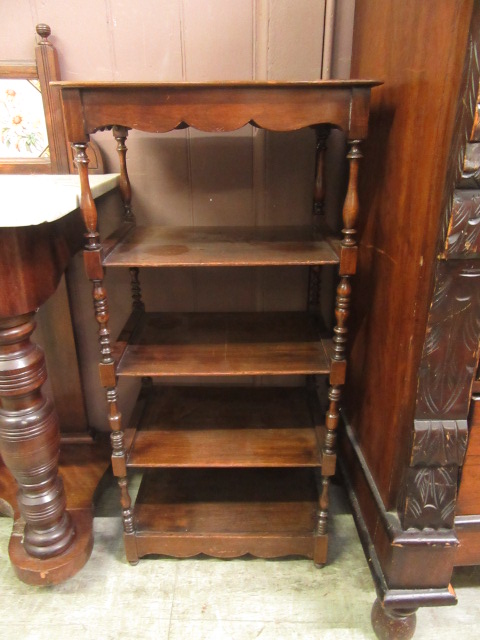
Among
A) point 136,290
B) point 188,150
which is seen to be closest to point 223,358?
point 136,290

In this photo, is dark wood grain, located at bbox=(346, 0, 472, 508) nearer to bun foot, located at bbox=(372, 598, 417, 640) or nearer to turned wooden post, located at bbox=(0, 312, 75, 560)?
bun foot, located at bbox=(372, 598, 417, 640)

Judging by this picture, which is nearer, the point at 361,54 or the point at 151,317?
the point at 361,54

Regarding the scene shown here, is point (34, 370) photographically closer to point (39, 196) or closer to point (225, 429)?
point (39, 196)

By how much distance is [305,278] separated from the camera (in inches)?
62.2

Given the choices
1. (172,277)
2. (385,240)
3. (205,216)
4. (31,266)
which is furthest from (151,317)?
(385,240)

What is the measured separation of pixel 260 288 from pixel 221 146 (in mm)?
464

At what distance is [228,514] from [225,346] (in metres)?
0.50

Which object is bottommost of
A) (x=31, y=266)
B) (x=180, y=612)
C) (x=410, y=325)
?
(x=180, y=612)

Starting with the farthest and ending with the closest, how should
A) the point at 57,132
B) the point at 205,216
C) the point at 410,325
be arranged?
the point at 205,216 → the point at 57,132 → the point at 410,325

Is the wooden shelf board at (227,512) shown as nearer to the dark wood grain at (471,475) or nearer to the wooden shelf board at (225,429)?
the wooden shelf board at (225,429)

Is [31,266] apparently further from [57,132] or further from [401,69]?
[401,69]

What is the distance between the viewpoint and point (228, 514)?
1.37 metres

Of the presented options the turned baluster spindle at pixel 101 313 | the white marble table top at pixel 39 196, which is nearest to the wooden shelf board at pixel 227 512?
the turned baluster spindle at pixel 101 313

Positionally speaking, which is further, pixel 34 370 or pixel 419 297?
pixel 34 370
